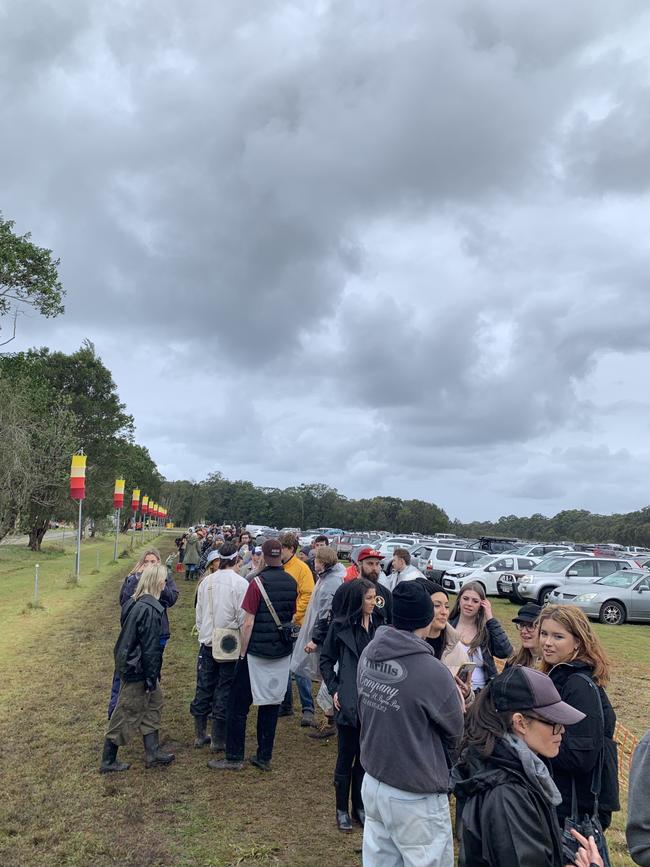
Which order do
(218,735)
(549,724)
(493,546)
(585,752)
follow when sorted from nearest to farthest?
(549,724)
(585,752)
(218,735)
(493,546)

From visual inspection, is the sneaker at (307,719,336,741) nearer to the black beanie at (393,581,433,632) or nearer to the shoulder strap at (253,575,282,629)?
the shoulder strap at (253,575,282,629)

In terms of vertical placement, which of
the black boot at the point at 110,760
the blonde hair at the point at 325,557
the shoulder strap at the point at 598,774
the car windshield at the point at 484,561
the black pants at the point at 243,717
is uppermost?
the blonde hair at the point at 325,557

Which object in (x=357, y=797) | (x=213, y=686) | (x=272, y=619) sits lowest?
(x=357, y=797)

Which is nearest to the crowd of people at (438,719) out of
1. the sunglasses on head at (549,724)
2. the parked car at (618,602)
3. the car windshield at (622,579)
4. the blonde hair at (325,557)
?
the sunglasses on head at (549,724)

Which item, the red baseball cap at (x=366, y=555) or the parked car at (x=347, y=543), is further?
the parked car at (x=347, y=543)

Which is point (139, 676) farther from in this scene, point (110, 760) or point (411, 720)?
point (411, 720)

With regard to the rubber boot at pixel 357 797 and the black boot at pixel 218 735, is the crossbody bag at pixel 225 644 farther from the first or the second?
the rubber boot at pixel 357 797

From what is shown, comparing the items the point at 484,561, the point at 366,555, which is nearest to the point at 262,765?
the point at 366,555

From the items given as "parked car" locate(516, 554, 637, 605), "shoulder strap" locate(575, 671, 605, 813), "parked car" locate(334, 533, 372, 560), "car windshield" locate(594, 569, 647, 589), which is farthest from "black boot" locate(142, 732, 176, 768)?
"parked car" locate(334, 533, 372, 560)

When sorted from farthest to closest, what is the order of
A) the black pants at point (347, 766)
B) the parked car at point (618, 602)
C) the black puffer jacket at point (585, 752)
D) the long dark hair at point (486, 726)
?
the parked car at point (618, 602), the black pants at point (347, 766), the black puffer jacket at point (585, 752), the long dark hair at point (486, 726)

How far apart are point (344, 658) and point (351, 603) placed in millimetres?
400

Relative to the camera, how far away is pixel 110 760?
5.75 meters

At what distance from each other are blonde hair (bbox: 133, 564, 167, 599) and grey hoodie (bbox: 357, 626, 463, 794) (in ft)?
11.2

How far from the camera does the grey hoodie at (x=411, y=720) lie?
2.74 m
